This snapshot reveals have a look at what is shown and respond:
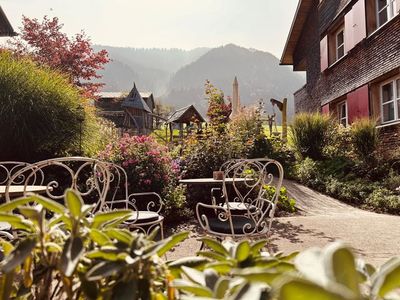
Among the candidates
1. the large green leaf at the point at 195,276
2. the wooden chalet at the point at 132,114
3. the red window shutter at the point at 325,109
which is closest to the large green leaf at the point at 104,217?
the large green leaf at the point at 195,276

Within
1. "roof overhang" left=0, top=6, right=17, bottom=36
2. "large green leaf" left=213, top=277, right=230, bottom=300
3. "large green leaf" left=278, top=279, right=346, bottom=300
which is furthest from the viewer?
"roof overhang" left=0, top=6, right=17, bottom=36

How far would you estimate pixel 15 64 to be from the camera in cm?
638

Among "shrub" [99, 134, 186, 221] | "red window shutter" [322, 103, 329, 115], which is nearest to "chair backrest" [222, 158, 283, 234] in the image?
"shrub" [99, 134, 186, 221]

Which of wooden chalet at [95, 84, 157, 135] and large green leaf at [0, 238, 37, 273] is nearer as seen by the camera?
large green leaf at [0, 238, 37, 273]

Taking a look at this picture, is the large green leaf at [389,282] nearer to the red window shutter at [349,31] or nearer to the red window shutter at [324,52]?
the red window shutter at [349,31]

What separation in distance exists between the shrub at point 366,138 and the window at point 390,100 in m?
0.61

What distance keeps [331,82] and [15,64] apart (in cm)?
977

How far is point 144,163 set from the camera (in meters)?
5.15

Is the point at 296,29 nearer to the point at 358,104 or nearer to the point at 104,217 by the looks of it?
the point at 358,104

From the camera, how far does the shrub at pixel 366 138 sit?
8219 mm

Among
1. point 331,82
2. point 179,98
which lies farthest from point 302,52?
point 179,98

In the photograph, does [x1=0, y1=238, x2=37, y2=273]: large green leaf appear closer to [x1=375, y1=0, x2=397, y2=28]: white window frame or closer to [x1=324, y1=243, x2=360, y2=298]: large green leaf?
[x1=324, y1=243, x2=360, y2=298]: large green leaf

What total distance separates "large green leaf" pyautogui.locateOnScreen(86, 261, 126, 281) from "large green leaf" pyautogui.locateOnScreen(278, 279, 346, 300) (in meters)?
0.24

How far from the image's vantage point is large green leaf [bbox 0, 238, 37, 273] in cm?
42
